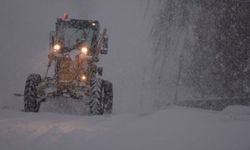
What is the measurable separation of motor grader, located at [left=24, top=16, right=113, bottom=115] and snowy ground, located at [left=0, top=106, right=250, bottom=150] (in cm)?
335

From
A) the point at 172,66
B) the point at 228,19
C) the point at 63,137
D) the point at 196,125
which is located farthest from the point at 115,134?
the point at 172,66

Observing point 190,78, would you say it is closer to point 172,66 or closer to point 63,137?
point 172,66

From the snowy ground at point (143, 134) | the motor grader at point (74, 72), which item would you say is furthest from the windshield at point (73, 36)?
the snowy ground at point (143, 134)

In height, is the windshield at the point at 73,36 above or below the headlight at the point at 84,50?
above

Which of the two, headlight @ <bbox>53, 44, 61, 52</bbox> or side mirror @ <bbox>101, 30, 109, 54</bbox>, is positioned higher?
side mirror @ <bbox>101, 30, 109, 54</bbox>

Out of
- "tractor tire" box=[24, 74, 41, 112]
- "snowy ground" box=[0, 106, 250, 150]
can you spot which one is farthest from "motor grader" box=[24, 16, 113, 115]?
"snowy ground" box=[0, 106, 250, 150]

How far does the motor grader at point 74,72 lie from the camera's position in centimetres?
1162

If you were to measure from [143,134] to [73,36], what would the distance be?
704 centimetres

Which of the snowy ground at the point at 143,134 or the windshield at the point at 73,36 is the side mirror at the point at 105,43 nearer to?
the windshield at the point at 73,36

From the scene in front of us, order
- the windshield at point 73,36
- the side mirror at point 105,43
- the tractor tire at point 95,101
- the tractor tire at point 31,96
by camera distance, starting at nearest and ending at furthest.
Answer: the tractor tire at point 95,101
the tractor tire at point 31,96
the side mirror at point 105,43
the windshield at point 73,36

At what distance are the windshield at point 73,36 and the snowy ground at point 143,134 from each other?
499 centimetres

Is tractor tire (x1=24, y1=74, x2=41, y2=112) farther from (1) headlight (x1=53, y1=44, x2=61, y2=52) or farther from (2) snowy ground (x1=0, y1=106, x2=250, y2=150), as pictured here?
(2) snowy ground (x1=0, y1=106, x2=250, y2=150)

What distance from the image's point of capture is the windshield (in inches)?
506

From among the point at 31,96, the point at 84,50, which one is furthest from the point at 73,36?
the point at 31,96
